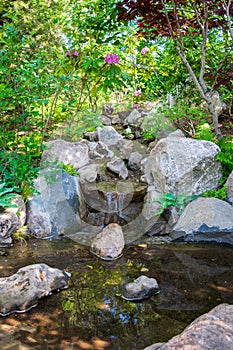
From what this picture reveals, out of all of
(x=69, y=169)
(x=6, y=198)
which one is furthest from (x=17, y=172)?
(x=69, y=169)

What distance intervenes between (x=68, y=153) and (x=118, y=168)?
1061 millimetres

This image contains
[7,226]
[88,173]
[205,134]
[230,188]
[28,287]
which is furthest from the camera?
[88,173]

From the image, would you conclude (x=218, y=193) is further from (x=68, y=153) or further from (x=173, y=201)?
(x=68, y=153)

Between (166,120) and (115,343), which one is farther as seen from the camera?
(166,120)

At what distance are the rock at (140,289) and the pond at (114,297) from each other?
0.22 ft

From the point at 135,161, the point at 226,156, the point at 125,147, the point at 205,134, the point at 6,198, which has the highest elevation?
the point at 205,134

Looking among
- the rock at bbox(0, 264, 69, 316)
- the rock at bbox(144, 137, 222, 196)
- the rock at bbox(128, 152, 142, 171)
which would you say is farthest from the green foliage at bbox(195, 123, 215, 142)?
the rock at bbox(0, 264, 69, 316)

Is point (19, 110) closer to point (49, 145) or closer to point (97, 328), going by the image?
point (49, 145)

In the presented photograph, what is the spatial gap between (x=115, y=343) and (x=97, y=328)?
25 centimetres

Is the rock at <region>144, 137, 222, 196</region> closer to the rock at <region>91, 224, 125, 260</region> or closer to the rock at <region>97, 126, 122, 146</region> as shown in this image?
the rock at <region>91, 224, 125, 260</region>

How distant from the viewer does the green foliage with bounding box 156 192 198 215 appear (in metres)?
5.05

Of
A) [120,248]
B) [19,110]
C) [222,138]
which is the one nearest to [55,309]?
[120,248]

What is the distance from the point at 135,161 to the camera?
268 inches

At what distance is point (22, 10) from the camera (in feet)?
22.0
